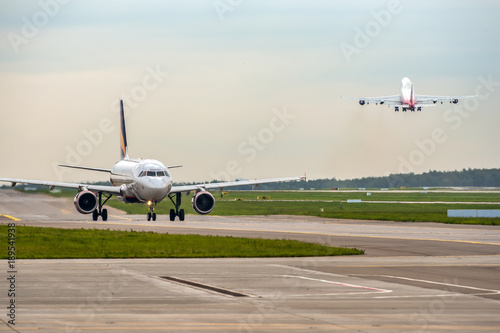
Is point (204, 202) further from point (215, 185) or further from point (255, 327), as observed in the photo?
point (255, 327)

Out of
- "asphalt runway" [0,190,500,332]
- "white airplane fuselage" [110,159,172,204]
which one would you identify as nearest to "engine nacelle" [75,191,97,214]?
"white airplane fuselage" [110,159,172,204]

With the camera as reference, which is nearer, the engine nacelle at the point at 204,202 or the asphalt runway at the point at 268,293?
the asphalt runway at the point at 268,293

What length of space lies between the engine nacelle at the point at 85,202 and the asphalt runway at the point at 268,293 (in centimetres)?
3373

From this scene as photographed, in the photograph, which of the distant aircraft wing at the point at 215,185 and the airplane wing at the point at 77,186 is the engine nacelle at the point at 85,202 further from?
the distant aircraft wing at the point at 215,185

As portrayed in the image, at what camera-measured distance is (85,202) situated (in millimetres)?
67938

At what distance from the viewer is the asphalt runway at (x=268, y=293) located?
1738 centimetres

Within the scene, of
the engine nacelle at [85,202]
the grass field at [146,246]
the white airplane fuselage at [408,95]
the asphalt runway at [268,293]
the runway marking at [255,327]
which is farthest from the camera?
the white airplane fuselage at [408,95]

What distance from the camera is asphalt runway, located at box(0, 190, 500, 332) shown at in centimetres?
1738

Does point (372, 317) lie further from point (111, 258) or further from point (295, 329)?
point (111, 258)

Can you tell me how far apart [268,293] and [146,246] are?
1894cm

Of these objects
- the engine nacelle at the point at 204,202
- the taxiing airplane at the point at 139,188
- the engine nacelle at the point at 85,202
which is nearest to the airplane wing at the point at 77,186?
the taxiing airplane at the point at 139,188

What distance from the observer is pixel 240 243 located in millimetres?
42562

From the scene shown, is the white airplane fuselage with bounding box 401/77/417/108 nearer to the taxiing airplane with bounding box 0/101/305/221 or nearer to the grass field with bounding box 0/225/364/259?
the taxiing airplane with bounding box 0/101/305/221

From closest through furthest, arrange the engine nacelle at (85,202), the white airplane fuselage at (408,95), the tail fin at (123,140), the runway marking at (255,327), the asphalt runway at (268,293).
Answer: the runway marking at (255,327) < the asphalt runway at (268,293) < the engine nacelle at (85,202) < the tail fin at (123,140) < the white airplane fuselage at (408,95)
